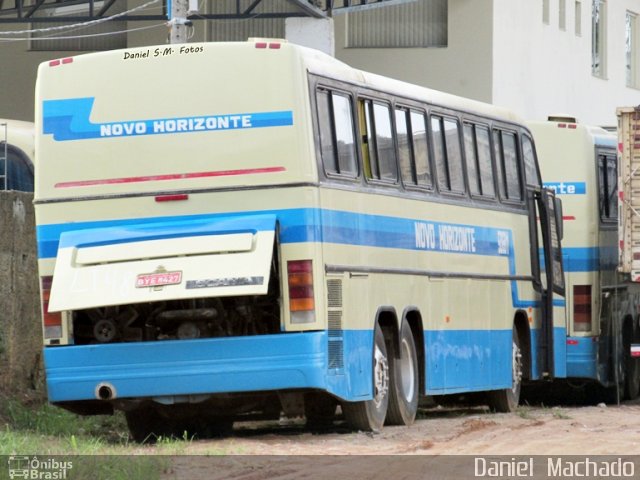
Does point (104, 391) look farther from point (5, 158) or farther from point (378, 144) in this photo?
point (5, 158)

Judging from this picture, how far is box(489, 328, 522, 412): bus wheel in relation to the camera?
20297 millimetres

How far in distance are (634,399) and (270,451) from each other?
12.2 metres

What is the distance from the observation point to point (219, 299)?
47.4 feet

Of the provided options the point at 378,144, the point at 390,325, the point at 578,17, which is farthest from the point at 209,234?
the point at 578,17

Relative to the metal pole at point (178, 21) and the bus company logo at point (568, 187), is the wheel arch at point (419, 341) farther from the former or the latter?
the metal pole at point (178, 21)

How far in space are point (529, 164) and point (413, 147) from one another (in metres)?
4.68

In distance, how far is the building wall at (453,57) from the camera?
40.0 m

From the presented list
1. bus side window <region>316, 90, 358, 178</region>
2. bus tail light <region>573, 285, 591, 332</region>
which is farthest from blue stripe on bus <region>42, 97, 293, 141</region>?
bus tail light <region>573, 285, 591, 332</region>

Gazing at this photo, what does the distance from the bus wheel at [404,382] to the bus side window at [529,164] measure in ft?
15.9

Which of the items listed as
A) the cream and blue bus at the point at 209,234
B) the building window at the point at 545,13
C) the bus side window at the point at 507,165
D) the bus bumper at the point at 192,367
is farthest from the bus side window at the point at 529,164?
the building window at the point at 545,13

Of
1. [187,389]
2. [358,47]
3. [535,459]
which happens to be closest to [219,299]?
[187,389]

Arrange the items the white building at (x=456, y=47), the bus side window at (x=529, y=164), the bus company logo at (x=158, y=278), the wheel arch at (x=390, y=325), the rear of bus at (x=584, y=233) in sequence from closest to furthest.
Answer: the bus company logo at (x=158, y=278) < the wheel arch at (x=390, y=325) < the bus side window at (x=529, y=164) < the rear of bus at (x=584, y=233) < the white building at (x=456, y=47)

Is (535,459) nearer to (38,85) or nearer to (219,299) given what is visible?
(219,299)

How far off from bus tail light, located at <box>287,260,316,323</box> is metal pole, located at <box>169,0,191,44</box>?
36.7 ft
